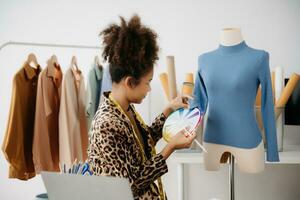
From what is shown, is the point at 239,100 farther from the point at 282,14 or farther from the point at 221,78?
the point at 282,14

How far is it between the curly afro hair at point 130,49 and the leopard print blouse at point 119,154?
0.11 metres

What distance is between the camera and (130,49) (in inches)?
49.0

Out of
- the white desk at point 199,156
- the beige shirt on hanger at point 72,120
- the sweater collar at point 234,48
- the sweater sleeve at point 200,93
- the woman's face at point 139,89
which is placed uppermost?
the sweater collar at point 234,48

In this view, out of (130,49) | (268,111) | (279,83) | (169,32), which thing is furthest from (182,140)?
(169,32)

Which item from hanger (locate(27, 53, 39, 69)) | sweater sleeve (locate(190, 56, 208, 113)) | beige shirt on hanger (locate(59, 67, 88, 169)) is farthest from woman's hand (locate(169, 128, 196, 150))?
hanger (locate(27, 53, 39, 69))

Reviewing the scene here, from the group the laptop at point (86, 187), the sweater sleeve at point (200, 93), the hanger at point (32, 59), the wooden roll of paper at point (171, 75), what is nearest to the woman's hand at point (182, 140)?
the laptop at point (86, 187)

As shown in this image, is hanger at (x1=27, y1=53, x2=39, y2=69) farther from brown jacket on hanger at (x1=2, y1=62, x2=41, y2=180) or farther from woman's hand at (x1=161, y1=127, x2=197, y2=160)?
woman's hand at (x1=161, y1=127, x2=197, y2=160)

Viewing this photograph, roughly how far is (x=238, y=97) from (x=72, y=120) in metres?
0.93

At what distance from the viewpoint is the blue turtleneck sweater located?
1.58 m

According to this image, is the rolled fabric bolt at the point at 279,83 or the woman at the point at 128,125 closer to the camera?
the woman at the point at 128,125

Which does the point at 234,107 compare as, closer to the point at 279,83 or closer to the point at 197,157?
the point at 197,157

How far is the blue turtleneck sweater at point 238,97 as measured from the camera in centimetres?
158

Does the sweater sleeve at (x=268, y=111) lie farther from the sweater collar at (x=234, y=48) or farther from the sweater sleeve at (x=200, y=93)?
the sweater sleeve at (x=200, y=93)

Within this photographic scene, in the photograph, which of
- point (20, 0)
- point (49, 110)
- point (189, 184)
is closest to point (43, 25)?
point (20, 0)
